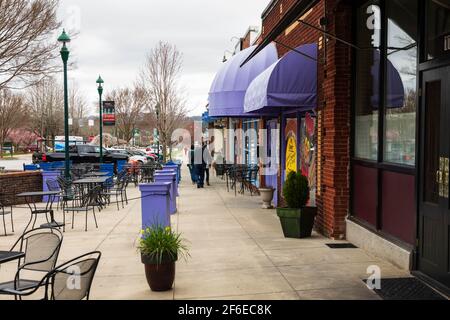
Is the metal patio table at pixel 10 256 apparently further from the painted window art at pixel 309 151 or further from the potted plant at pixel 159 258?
the painted window art at pixel 309 151

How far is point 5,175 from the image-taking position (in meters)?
14.2

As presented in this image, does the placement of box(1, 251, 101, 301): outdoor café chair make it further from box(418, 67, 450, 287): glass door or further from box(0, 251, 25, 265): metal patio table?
box(418, 67, 450, 287): glass door

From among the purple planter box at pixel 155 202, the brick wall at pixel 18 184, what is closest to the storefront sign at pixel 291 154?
the purple planter box at pixel 155 202

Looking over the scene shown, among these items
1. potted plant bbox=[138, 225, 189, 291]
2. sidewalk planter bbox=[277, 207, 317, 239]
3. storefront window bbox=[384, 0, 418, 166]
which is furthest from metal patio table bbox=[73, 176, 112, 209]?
storefront window bbox=[384, 0, 418, 166]

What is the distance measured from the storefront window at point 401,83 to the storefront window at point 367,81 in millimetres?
403

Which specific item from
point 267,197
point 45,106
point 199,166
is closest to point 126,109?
point 45,106

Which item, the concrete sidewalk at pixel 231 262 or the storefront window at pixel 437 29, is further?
the concrete sidewalk at pixel 231 262

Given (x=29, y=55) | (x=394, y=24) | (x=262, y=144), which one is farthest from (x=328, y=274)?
(x=29, y=55)

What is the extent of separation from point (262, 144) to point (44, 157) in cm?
1793

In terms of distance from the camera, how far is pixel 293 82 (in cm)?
979

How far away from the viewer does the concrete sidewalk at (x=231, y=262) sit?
5.99 meters

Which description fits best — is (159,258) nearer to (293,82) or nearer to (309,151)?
(293,82)

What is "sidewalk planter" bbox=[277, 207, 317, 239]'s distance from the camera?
357 inches

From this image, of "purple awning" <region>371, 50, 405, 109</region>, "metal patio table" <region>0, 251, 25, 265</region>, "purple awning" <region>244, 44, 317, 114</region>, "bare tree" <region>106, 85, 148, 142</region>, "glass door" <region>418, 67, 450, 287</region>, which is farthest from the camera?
"bare tree" <region>106, 85, 148, 142</region>
